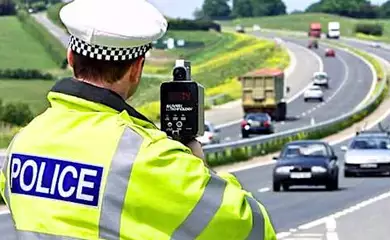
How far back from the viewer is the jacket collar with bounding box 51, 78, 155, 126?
10.9 ft

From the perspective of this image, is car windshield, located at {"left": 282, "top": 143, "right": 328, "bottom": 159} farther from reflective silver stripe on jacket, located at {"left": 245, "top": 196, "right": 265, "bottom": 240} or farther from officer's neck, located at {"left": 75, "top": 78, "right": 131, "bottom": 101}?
reflective silver stripe on jacket, located at {"left": 245, "top": 196, "right": 265, "bottom": 240}

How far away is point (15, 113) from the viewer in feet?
134

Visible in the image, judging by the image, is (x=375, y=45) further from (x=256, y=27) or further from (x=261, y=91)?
(x=261, y=91)

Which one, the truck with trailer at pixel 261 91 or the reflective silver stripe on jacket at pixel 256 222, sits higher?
the reflective silver stripe on jacket at pixel 256 222

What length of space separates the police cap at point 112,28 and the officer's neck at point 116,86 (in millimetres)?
67

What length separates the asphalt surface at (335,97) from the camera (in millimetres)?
71688

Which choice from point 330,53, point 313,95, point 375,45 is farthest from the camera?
point 375,45

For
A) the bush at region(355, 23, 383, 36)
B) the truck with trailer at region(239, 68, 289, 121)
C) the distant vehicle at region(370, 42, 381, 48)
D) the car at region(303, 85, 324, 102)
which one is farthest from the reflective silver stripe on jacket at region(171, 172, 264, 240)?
the bush at region(355, 23, 383, 36)

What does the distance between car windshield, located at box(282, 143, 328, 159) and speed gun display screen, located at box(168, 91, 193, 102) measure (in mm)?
26597

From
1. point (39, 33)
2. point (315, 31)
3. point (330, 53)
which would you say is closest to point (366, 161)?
point (39, 33)

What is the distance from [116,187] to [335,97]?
306 feet

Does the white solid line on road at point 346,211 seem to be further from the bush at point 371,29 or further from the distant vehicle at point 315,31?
the bush at point 371,29

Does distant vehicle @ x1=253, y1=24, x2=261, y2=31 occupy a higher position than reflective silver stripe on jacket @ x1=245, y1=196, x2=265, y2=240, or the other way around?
reflective silver stripe on jacket @ x1=245, y1=196, x2=265, y2=240

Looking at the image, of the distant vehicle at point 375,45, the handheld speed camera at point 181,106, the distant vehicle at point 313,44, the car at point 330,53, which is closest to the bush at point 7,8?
the car at point 330,53
